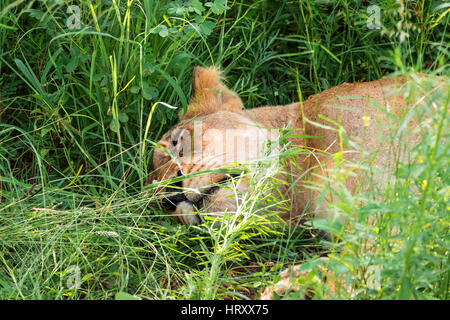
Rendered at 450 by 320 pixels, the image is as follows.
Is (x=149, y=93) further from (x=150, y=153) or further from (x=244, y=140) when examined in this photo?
(x=244, y=140)

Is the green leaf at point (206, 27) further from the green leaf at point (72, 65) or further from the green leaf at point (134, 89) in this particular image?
the green leaf at point (72, 65)

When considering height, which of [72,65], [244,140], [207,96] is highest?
[72,65]

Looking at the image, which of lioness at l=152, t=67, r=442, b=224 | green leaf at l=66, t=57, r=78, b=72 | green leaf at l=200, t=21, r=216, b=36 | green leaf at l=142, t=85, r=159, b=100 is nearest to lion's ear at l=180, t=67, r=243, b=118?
lioness at l=152, t=67, r=442, b=224

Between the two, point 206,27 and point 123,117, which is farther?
point 123,117

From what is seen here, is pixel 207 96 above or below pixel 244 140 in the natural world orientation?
above

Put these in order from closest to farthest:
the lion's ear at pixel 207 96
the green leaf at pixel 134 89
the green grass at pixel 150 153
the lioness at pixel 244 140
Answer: the green grass at pixel 150 153
the lioness at pixel 244 140
the green leaf at pixel 134 89
the lion's ear at pixel 207 96

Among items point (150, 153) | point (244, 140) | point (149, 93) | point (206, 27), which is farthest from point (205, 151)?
point (206, 27)

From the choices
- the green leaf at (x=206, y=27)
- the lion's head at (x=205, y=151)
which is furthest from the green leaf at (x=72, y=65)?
the green leaf at (x=206, y=27)

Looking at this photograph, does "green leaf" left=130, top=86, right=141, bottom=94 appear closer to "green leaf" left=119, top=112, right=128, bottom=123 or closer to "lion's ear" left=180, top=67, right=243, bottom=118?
"green leaf" left=119, top=112, right=128, bottom=123

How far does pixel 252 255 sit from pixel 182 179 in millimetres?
631

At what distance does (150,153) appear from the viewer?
3.52 m

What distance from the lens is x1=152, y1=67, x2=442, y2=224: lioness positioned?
309 centimetres

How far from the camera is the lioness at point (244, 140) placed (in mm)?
3094

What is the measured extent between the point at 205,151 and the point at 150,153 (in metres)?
0.45
